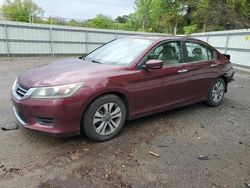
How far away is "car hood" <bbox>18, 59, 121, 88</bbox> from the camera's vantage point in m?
2.93

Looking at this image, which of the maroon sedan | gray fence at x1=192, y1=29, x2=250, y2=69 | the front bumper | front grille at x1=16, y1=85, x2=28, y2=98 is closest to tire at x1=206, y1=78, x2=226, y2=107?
the maroon sedan

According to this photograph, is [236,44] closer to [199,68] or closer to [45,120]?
[199,68]

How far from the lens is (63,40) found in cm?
1527

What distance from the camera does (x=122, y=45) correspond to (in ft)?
13.5

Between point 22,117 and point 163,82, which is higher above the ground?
point 163,82

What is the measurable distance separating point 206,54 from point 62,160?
3561 millimetres

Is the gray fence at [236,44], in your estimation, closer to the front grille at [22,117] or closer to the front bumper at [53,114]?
the front bumper at [53,114]

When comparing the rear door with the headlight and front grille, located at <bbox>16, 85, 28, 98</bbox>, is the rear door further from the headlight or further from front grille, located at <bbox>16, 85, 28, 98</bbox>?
front grille, located at <bbox>16, 85, 28, 98</bbox>

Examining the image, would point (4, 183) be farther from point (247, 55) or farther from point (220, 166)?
point (247, 55)

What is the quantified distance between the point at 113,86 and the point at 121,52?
0.95 meters

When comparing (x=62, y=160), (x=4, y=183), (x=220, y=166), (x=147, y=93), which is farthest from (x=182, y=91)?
(x=4, y=183)

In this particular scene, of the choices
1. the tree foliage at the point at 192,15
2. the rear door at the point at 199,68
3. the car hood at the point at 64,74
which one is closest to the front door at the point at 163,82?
the rear door at the point at 199,68

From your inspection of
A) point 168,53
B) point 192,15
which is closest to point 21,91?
point 168,53

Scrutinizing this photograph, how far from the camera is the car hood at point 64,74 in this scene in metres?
2.93
